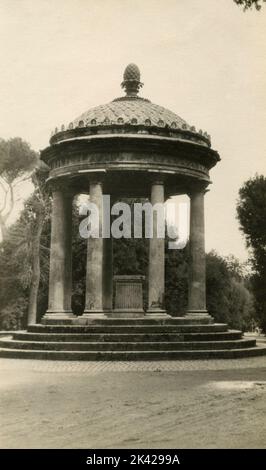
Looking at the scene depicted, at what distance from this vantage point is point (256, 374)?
1811 centimetres

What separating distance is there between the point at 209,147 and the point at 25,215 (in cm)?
2823

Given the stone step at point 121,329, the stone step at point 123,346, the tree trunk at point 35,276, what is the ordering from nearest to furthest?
the stone step at point 123,346
the stone step at point 121,329
the tree trunk at point 35,276

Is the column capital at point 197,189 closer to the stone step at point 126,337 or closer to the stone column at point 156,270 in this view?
the stone column at point 156,270

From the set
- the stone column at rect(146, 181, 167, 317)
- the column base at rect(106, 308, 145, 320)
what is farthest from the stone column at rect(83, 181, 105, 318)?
the column base at rect(106, 308, 145, 320)

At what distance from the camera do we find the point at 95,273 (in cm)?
2688

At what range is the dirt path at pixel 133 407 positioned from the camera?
933 cm

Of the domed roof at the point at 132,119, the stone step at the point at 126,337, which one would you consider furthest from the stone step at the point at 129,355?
the domed roof at the point at 132,119

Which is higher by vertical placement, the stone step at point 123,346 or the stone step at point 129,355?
the stone step at point 123,346

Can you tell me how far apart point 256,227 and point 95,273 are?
18415mm

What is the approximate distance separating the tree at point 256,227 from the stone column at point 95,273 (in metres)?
17.5

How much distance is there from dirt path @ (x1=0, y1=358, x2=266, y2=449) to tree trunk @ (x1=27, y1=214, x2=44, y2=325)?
3096cm

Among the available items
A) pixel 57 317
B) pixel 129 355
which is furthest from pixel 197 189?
pixel 129 355

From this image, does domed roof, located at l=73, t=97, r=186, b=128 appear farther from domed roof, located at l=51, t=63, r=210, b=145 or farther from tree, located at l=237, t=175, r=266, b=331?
tree, located at l=237, t=175, r=266, b=331
